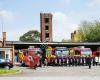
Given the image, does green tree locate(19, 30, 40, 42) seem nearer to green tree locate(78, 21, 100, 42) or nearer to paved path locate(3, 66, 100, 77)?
green tree locate(78, 21, 100, 42)

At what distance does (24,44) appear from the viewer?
95.4 m

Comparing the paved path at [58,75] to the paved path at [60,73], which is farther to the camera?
the paved path at [60,73]

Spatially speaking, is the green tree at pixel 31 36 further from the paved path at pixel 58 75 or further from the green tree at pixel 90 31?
the paved path at pixel 58 75

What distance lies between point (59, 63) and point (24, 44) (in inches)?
1050

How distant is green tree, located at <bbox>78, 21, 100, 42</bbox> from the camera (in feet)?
412

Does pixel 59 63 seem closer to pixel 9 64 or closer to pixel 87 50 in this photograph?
pixel 87 50

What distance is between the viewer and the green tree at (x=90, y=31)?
12556 centimetres

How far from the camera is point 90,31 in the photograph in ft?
433

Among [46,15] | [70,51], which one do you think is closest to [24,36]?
[46,15]

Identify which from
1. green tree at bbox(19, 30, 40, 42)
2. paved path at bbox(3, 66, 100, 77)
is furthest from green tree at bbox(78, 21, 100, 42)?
paved path at bbox(3, 66, 100, 77)

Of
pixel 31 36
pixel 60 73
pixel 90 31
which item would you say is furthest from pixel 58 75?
pixel 31 36

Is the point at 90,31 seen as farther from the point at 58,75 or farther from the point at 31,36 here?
the point at 58,75

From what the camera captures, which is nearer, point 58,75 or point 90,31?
point 58,75

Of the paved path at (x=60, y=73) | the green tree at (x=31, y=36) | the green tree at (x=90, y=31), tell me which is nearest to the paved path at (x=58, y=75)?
the paved path at (x=60, y=73)
